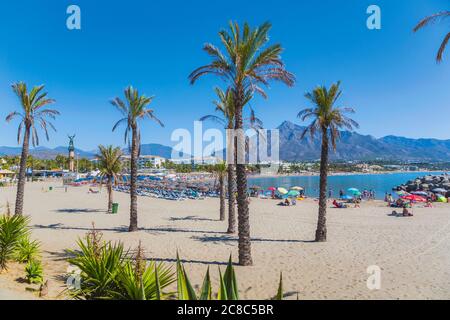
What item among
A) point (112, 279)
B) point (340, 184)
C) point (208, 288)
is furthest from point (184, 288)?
point (340, 184)

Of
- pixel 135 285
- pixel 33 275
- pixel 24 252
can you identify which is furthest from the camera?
pixel 24 252

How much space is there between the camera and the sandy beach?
846 centimetres

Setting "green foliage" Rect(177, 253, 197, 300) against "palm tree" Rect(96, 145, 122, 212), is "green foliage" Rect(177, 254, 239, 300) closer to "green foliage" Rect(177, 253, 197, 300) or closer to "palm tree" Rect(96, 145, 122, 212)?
"green foliage" Rect(177, 253, 197, 300)

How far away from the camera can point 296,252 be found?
12680mm

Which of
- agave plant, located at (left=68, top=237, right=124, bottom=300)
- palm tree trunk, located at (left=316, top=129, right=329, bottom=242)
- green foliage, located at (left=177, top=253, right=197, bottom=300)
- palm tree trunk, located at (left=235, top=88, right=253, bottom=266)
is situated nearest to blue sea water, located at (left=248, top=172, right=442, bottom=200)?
palm tree trunk, located at (left=316, top=129, right=329, bottom=242)

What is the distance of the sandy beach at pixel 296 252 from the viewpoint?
333 inches

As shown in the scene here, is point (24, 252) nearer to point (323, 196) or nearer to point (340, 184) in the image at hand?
point (323, 196)

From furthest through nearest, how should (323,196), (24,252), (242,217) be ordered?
1. (323,196)
2. (242,217)
3. (24,252)

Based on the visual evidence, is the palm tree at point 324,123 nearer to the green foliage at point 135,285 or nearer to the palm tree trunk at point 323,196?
the palm tree trunk at point 323,196

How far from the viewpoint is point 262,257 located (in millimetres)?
11875

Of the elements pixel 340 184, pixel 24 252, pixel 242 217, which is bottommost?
pixel 340 184
